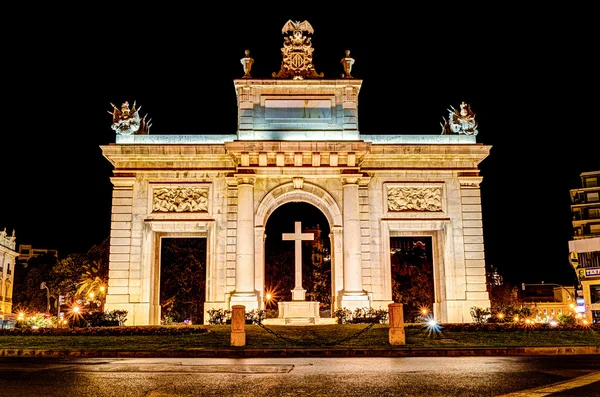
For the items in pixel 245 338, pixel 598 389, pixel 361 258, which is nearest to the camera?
pixel 598 389

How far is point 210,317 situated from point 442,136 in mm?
16287

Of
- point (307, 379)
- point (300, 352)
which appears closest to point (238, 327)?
point (300, 352)

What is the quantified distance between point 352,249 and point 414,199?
4885 mm

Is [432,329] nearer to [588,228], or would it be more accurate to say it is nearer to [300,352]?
[300,352]

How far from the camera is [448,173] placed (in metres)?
34.8

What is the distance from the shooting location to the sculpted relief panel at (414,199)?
3441cm

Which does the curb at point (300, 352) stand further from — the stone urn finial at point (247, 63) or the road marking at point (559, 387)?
the stone urn finial at point (247, 63)

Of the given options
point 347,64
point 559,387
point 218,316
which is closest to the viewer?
point 559,387

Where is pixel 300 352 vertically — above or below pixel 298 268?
below

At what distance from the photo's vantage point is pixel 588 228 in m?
77.2

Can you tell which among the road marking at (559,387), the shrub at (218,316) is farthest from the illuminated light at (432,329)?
the road marking at (559,387)

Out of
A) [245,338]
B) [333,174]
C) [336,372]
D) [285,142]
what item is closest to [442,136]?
[333,174]

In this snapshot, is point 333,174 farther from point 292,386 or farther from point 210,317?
point 292,386

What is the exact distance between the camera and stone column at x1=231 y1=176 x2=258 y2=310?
105ft
